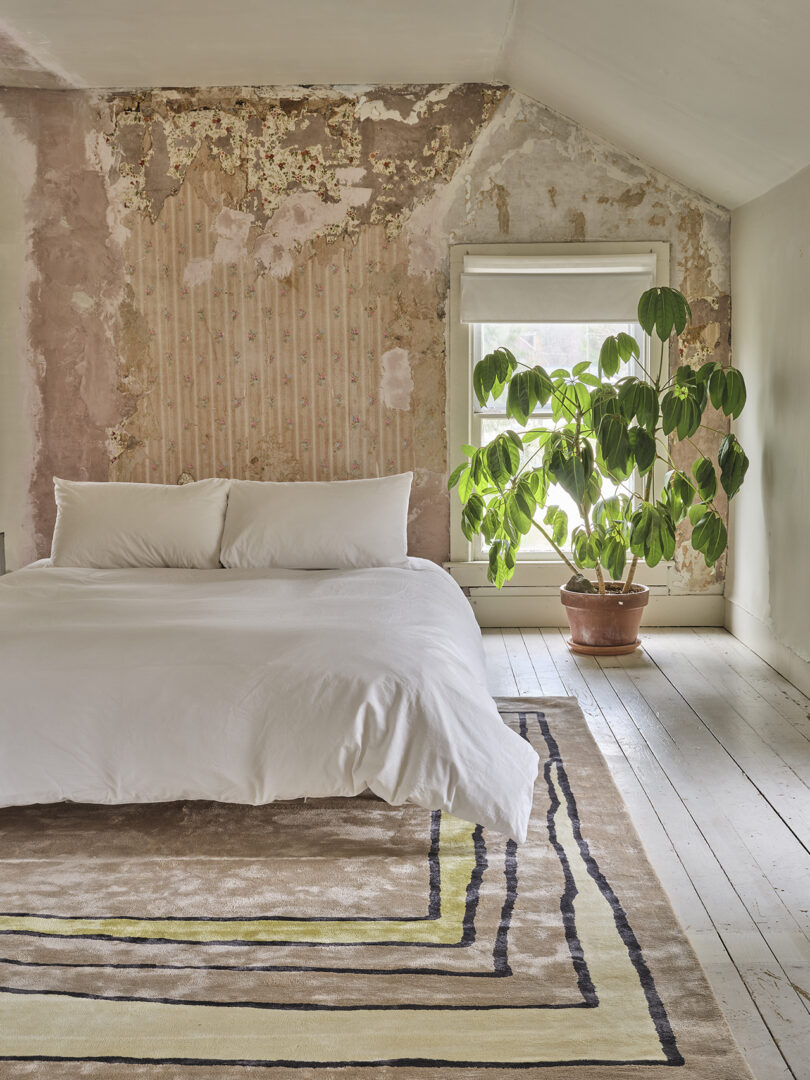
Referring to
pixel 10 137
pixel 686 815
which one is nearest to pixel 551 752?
pixel 686 815

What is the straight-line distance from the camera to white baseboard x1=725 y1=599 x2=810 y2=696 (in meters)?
4.25

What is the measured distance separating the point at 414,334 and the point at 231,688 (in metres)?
2.93

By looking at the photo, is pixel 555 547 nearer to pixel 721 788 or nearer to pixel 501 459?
pixel 501 459

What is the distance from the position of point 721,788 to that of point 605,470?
179 centimetres

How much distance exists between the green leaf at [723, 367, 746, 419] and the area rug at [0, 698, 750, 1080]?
2188 millimetres

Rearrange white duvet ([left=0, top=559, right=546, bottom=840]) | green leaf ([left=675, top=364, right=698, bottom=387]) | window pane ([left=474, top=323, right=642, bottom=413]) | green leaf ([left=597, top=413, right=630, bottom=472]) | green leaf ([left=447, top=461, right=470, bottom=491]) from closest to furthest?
white duvet ([left=0, top=559, right=546, bottom=840]), green leaf ([left=597, top=413, right=630, bottom=472]), green leaf ([left=675, top=364, right=698, bottom=387]), green leaf ([left=447, top=461, right=470, bottom=491]), window pane ([left=474, top=323, right=642, bottom=413])

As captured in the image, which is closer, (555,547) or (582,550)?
(582,550)

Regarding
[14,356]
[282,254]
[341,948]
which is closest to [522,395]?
[282,254]

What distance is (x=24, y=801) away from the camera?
2.80 metres

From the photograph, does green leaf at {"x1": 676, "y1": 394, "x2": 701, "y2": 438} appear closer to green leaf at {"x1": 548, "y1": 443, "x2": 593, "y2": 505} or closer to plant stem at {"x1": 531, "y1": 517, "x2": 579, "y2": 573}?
green leaf at {"x1": 548, "y1": 443, "x2": 593, "y2": 505}

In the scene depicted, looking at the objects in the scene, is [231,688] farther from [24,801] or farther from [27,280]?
[27,280]

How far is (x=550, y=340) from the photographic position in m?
5.36

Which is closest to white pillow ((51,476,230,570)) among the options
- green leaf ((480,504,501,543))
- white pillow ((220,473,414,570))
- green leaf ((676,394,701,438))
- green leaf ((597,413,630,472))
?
white pillow ((220,473,414,570))

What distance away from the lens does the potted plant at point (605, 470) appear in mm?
4574
